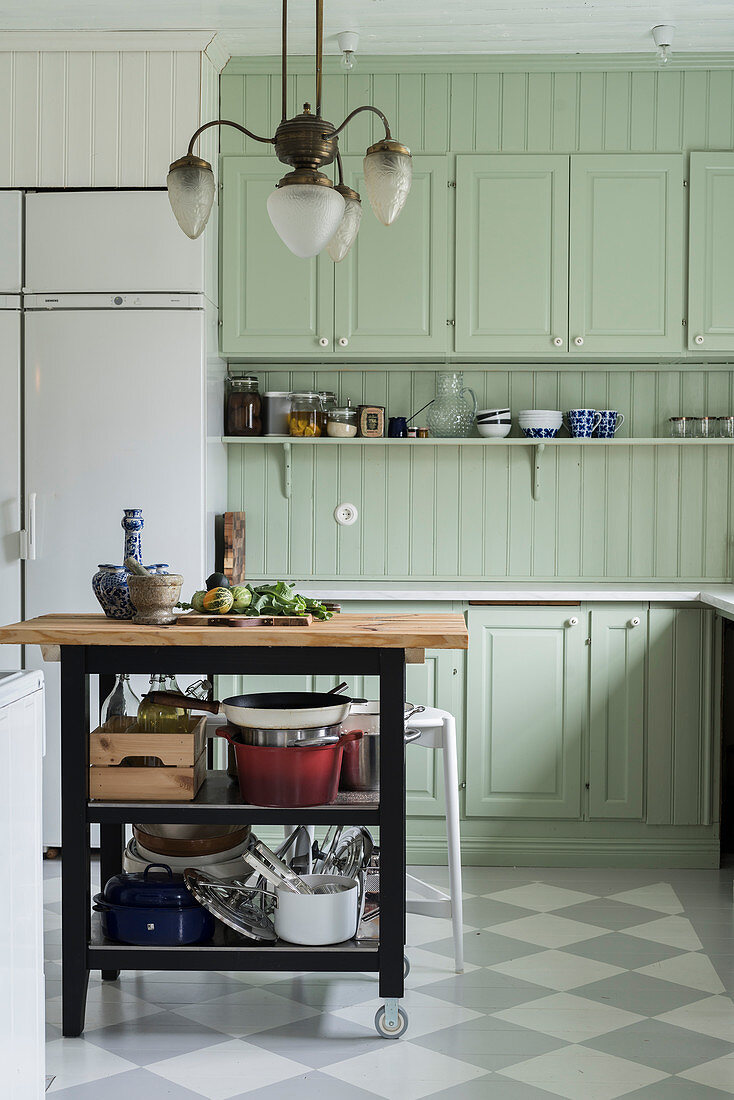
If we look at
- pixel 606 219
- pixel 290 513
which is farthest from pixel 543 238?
pixel 290 513

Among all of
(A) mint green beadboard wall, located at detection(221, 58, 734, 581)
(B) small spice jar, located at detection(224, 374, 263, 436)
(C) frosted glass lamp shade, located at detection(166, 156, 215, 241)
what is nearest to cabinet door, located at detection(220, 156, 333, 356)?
(B) small spice jar, located at detection(224, 374, 263, 436)

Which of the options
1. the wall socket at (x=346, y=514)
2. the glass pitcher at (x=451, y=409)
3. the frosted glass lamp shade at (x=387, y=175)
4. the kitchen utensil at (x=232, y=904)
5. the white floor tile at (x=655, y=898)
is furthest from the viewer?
the wall socket at (x=346, y=514)

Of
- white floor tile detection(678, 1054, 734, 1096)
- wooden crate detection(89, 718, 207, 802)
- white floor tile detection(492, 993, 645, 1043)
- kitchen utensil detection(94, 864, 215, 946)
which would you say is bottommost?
white floor tile detection(492, 993, 645, 1043)

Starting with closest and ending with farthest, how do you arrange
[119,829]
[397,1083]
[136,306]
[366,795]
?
[397,1083] < [366,795] < [119,829] < [136,306]

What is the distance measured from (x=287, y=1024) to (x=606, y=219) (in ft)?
9.29

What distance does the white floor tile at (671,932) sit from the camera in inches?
116

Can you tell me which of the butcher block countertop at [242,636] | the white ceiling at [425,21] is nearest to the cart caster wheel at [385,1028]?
the butcher block countertop at [242,636]

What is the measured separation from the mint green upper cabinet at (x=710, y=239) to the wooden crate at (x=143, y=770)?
2459 millimetres

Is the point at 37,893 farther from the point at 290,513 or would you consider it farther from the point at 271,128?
the point at 271,128

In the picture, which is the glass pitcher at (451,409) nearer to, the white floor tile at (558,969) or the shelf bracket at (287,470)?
the shelf bracket at (287,470)

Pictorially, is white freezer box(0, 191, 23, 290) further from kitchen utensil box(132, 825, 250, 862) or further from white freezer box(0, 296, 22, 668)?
kitchen utensil box(132, 825, 250, 862)

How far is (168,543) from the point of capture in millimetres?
3629

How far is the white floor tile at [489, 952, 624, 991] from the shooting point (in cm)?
268

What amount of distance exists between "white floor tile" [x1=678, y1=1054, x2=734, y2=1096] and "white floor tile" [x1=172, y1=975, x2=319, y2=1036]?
2.78 ft
